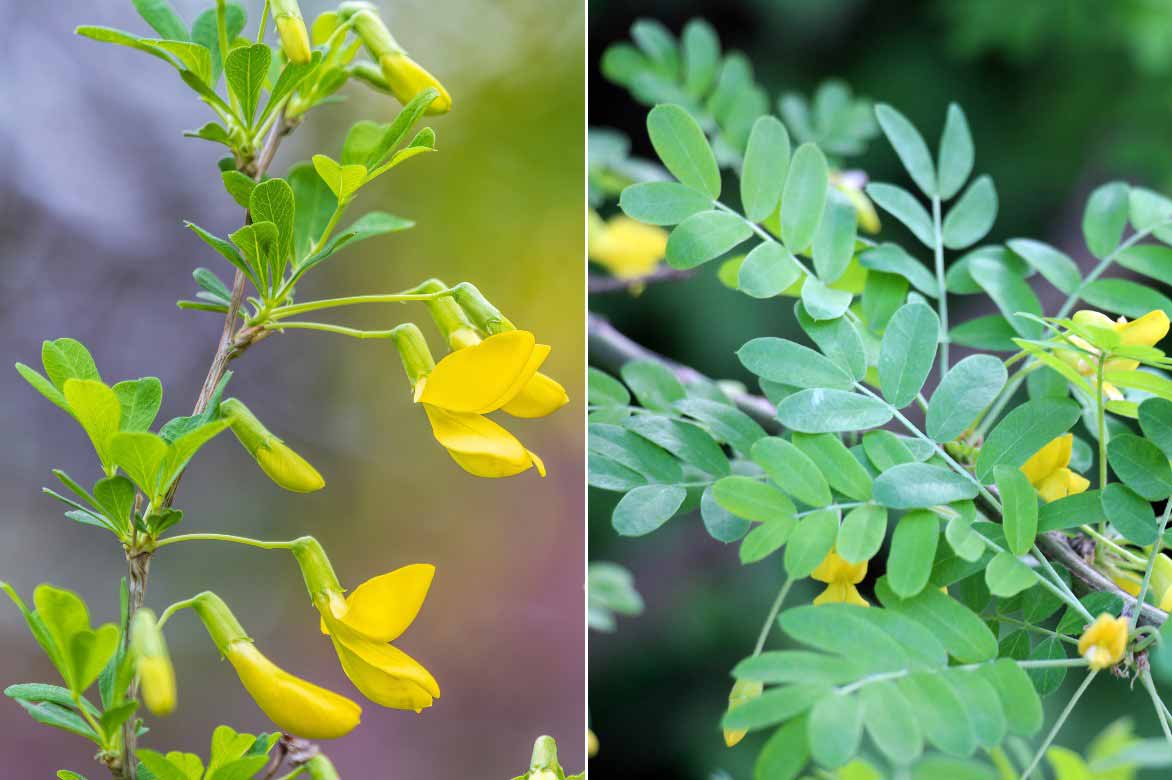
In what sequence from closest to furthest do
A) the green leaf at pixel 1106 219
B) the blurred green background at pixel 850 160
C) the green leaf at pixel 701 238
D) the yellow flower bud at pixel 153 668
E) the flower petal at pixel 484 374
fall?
the yellow flower bud at pixel 153 668
the flower petal at pixel 484 374
the green leaf at pixel 701 238
the green leaf at pixel 1106 219
the blurred green background at pixel 850 160

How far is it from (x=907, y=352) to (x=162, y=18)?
1.02ft

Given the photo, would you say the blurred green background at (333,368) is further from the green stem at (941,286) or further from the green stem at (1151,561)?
the green stem at (1151,561)

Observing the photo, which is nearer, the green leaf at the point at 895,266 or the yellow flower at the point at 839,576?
the yellow flower at the point at 839,576

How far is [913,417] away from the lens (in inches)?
19.4

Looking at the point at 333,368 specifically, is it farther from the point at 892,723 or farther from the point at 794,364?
the point at 892,723

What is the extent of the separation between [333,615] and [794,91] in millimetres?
1136

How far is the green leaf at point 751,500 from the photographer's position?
0.37 m

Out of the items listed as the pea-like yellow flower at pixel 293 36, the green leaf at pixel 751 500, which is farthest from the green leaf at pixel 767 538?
the pea-like yellow flower at pixel 293 36

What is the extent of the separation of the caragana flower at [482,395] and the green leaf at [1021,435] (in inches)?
6.7

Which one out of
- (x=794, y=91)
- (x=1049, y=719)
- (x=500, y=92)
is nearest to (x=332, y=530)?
(x=500, y=92)

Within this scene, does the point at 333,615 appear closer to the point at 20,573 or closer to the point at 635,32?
the point at 20,573

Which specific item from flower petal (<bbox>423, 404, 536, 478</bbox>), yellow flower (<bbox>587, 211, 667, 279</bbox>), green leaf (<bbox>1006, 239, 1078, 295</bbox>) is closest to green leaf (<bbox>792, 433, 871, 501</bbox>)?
flower petal (<bbox>423, 404, 536, 478</bbox>)

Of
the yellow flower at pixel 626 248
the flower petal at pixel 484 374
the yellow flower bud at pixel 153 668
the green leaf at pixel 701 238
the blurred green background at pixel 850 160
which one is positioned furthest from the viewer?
the blurred green background at pixel 850 160

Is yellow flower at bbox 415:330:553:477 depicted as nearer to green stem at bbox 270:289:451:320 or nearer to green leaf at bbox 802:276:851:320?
green stem at bbox 270:289:451:320
